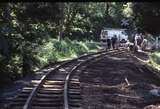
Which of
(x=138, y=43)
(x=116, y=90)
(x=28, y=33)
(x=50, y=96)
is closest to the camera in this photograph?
(x=50, y=96)

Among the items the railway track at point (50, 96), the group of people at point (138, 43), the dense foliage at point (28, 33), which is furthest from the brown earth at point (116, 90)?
the group of people at point (138, 43)

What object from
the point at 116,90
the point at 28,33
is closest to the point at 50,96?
the point at 116,90

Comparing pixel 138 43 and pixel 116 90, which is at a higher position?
pixel 116 90

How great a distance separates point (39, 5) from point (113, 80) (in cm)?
612

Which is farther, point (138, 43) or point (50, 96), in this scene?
point (138, 43)

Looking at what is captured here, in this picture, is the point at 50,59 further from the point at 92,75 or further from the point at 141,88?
the point at 141,88

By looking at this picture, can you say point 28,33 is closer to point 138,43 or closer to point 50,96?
point 50,96

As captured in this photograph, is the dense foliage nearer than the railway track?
No

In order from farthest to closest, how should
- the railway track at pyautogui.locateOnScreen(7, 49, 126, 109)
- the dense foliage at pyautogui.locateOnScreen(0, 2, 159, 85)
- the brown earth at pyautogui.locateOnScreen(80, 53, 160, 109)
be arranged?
the dense foliage at pyautogui.locateOnScreen(0, 2, 159, 85)
the brown earth at pyautogui.locateOnScreen(80, 53, 160, 109)
the railway track at pyautogui.locateOnScreen(7, 49, 126, 109)

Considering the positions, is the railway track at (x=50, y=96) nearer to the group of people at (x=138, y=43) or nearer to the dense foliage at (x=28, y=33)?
the dense foliage at (x=28, y=33)

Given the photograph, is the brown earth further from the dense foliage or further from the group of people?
the group of people

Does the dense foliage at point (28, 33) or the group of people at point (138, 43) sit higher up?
the dense foliage at point (28, 33)

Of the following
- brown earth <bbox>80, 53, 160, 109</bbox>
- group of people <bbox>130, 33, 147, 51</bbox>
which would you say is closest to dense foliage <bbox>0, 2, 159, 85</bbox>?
brown earth <bbox>80, 53, 160, 109</bbox>

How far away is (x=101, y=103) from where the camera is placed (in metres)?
13.9
